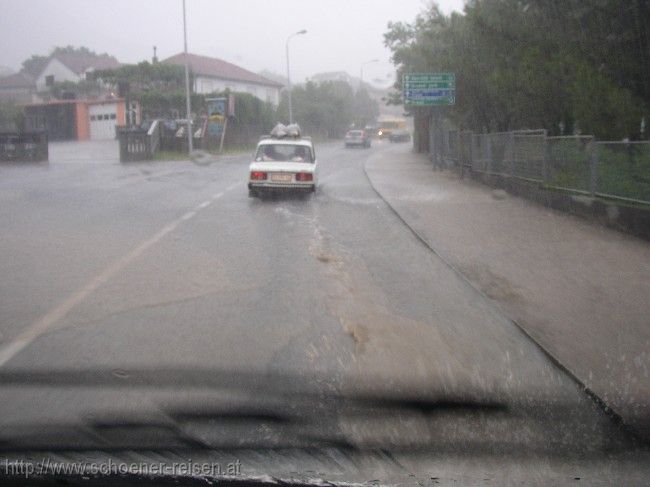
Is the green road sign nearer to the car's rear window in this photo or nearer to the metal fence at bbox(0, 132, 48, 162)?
the car's rear window

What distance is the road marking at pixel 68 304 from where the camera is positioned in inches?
251

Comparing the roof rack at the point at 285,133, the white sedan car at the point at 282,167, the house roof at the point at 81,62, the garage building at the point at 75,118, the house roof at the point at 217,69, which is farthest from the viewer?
the house roof at the point at 81,62

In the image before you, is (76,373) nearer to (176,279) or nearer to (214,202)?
(176,279)

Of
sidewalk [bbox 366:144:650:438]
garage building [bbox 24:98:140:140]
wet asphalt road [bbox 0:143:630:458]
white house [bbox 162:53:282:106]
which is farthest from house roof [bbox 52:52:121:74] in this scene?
wet asphalt road [bbox 0:143:630:458]

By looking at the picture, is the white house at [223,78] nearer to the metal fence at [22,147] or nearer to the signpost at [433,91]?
the metal fence at [22,147]

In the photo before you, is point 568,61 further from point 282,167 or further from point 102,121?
point 102,121

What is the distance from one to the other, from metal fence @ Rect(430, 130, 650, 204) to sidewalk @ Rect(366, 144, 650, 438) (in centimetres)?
70

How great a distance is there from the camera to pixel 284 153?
63.6ft

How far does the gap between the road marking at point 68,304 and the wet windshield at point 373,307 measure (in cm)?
4

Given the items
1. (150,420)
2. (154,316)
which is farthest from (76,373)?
(154,316)

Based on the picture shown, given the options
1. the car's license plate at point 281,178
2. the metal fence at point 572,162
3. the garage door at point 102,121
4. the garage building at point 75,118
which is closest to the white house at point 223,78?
the garage door at point 102,121

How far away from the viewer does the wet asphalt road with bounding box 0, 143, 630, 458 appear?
5469 mm

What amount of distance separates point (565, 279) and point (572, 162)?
6.85 meters

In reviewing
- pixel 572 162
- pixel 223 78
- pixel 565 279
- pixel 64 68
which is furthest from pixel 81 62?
pixel 565 279
